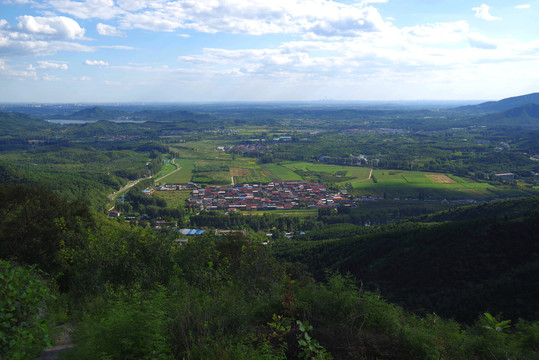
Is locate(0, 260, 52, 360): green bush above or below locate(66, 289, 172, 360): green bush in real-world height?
above

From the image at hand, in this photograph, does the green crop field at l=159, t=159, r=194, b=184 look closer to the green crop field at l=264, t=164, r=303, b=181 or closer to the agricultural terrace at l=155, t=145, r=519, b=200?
the agricultural terrace at l=155, t=145, r=519, b=200

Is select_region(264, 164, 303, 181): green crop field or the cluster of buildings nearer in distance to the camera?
the cluster of buildings

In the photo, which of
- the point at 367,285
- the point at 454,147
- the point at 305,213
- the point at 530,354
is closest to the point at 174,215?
the point at 305,213

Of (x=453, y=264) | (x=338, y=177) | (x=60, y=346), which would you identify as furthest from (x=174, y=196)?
(x=60, y=346)

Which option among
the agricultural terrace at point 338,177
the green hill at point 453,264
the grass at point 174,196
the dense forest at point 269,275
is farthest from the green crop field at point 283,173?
the green hill at point 453,264

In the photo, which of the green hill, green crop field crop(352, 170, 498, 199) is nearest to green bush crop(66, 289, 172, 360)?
the green hill

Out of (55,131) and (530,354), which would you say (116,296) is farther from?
(55,131)

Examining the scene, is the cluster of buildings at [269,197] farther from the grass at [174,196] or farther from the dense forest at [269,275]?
the dense forest at [269,275]
